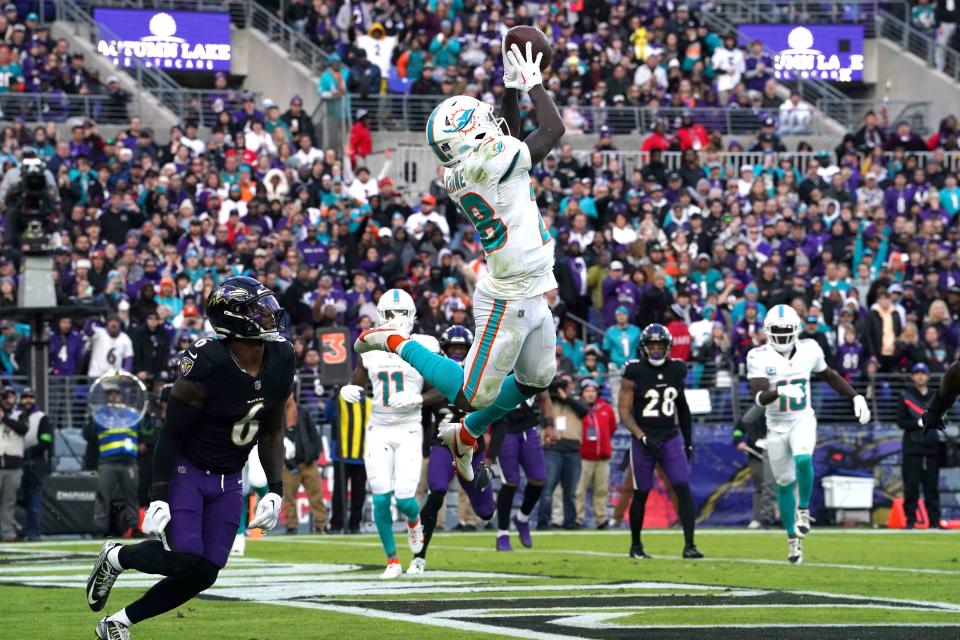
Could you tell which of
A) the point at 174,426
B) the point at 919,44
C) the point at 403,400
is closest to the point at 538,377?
the point at 174,426

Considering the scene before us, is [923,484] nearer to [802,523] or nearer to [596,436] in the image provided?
[596,436]

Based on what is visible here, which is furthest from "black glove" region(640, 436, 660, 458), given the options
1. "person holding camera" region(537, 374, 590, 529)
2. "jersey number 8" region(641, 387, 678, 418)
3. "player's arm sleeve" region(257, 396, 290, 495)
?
"player's arm sleeve" region(257, 396, 290, 495)

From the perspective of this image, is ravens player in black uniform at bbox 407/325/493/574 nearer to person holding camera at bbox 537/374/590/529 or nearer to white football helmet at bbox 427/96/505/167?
white football helmet at bbox 427/96/505/167

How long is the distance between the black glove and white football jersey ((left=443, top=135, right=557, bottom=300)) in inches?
227

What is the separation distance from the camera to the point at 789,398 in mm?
15117

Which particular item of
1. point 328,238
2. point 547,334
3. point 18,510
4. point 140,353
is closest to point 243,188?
point 328,238

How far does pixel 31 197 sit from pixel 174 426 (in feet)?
33.8

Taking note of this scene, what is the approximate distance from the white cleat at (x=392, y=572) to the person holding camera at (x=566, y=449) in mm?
7892

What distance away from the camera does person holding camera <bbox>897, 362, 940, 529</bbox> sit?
20.2 m

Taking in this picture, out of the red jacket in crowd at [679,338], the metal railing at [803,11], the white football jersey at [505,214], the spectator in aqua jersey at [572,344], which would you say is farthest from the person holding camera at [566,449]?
the metal railing at [803,11]

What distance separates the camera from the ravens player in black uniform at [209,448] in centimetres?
791

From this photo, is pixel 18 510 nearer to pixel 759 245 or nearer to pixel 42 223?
pixel 42 223

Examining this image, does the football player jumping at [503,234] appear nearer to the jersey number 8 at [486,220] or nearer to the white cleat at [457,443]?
the jersey number 8 at [486,220]

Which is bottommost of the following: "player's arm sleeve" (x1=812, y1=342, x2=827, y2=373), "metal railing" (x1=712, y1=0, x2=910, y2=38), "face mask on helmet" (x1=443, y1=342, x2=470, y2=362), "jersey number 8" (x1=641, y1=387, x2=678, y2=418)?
"jersey number 8" (x1=641, y1=387, x2=678, y2=418)
